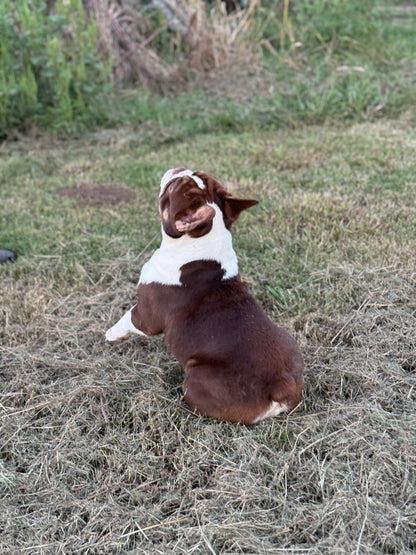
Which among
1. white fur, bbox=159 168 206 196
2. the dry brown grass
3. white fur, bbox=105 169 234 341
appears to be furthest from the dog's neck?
the dry brown grass

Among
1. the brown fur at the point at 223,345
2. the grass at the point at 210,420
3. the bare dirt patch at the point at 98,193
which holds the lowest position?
the bare dirt patch at the point at 98,193

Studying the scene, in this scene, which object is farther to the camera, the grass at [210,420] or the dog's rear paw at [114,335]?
the dog's rear paw at [114,335]

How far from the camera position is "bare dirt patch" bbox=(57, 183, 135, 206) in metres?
4.79

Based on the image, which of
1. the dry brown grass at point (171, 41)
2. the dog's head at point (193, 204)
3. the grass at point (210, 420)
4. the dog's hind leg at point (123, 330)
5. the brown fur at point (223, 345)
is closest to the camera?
the grass at point (210, 420)

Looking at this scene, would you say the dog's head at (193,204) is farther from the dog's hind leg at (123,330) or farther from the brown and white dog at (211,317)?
the dog's hind leg at (123,330)

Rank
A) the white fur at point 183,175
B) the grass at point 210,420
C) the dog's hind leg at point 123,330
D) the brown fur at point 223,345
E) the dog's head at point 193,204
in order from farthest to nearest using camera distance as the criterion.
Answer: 1. the dog's hind leg at point 123,330
2. the white fur at point 183,175
3. the dog's head at point 193,204
4. the brown fur at point 223,345
5. the grass at point 210,420

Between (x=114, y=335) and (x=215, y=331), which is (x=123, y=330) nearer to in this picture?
(x=114, y=335)

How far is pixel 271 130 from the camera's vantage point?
6.47 meters

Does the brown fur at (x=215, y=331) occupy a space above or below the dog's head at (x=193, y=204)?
below

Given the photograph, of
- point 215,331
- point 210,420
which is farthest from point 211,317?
point 210,420

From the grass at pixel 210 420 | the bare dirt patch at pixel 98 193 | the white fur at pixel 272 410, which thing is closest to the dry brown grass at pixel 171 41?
the bare dirt patch at pixel 98 193

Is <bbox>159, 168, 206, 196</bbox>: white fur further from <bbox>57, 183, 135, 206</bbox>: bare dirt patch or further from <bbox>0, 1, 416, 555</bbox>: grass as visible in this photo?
<bbox>57, 183, 135, 206</bbox>: bare dirt patch

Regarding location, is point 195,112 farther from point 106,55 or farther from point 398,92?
point 398,92

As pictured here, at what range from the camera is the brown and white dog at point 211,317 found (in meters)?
2.28
